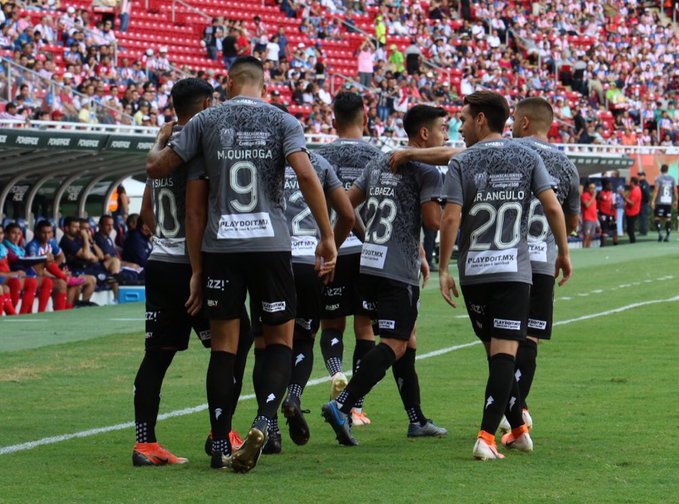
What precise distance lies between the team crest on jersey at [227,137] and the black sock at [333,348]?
2.54 meters

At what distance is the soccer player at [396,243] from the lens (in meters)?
8.32

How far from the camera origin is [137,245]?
2198cm

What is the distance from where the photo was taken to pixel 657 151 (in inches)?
1820

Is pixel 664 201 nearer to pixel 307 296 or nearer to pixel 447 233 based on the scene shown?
pixel 307 296

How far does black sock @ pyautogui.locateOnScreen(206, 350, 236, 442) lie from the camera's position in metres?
7.32

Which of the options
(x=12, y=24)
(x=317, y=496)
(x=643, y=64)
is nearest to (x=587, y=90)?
(x=643, y=64)

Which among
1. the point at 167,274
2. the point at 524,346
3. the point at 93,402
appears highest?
the point at 167,274

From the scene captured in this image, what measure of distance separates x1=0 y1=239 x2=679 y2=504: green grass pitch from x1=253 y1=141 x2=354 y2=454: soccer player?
20 centimetres

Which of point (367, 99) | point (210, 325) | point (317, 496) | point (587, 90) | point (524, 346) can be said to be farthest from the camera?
point (587, 90)

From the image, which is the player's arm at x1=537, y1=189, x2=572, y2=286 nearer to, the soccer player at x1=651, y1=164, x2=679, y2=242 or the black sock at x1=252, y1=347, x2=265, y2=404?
the black sock at x1=252, y1=347, x2=265, y2=404

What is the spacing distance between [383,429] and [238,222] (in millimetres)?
2331

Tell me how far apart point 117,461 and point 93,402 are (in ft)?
9.64

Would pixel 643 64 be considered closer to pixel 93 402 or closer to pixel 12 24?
pixel 12 24

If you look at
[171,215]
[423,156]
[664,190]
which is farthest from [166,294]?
[664,190]
